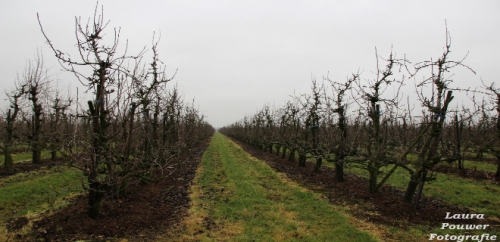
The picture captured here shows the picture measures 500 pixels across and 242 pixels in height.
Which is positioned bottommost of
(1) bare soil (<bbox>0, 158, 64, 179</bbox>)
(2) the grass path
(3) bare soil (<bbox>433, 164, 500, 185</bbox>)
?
(2) the grass path

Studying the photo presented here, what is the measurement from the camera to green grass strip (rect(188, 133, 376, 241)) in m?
6.47

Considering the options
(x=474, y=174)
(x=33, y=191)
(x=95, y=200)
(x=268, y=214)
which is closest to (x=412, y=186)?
(x=268, y=214)

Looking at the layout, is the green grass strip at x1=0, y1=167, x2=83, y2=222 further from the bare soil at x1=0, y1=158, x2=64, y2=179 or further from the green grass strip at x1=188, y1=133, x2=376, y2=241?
the green grass strip at x1=188, y1=133, x2=376, y2=241

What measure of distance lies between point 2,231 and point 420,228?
9.67 m

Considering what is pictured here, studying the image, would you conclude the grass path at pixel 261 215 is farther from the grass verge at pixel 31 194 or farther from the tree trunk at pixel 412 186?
the grass verge at pixel 31 194

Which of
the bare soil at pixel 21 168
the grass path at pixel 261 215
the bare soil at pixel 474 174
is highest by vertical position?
the bare soil at pixel 21 168

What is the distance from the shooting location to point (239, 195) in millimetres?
10289

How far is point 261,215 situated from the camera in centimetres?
795

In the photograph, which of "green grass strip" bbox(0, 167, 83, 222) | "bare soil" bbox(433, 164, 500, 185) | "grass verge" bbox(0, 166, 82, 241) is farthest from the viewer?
"bare soil" bbox(433, 164, 500, 185)

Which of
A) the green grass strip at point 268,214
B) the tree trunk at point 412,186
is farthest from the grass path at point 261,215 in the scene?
the tree trunk at point 412,186

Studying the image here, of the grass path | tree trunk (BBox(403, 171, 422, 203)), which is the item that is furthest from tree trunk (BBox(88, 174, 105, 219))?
tree trunk (BBox(403, 171, 422, 203))

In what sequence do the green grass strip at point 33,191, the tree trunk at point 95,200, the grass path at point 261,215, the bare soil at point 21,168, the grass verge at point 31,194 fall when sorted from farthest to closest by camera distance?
the bare soil at point 21,168 → the green grass strip at point 33,191 → the grass verge at point 31,194 → the tree trunk at point 95,200 → the grass path at point 261,215

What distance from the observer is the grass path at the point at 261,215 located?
645cm

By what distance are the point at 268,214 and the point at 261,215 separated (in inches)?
8.6
